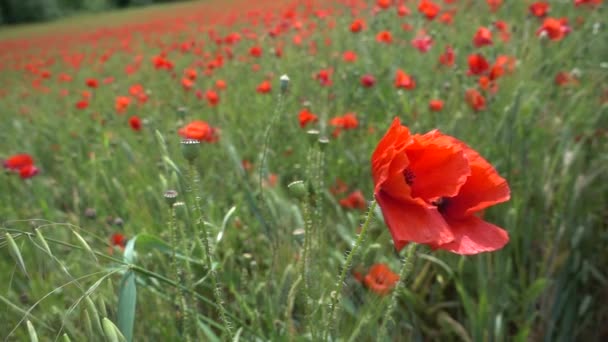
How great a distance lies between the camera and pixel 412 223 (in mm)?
607

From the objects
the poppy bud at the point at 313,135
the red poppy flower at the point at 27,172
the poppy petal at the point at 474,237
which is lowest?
the red poppy flower at the point at 27,172

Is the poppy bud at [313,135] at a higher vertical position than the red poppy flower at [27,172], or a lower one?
higher

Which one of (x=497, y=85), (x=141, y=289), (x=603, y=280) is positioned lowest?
(x=603, y=280)

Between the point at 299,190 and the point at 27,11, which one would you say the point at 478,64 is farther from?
the point at 27,11

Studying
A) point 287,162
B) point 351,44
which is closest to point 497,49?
point 351,44

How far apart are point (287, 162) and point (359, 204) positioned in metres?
0.48

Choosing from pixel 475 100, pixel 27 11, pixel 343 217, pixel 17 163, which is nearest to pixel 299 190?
pixel 343 217

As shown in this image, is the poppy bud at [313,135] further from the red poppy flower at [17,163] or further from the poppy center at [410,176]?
the red poppy flower at [17,163]

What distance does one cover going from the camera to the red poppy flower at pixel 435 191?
1.98 feet

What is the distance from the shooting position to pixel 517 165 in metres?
1.55

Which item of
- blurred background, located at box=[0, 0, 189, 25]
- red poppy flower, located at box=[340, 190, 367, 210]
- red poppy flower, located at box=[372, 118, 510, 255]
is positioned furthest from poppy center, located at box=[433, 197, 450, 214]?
blurred background, located at box=[0, 0, 189, 25]

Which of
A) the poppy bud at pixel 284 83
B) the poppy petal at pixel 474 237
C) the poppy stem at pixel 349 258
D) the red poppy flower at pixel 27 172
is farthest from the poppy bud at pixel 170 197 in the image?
the red poppy flower at pixel 27 172

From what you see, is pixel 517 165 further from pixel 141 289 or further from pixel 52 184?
pixel 52 184

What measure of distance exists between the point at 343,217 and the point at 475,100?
2.33ft
